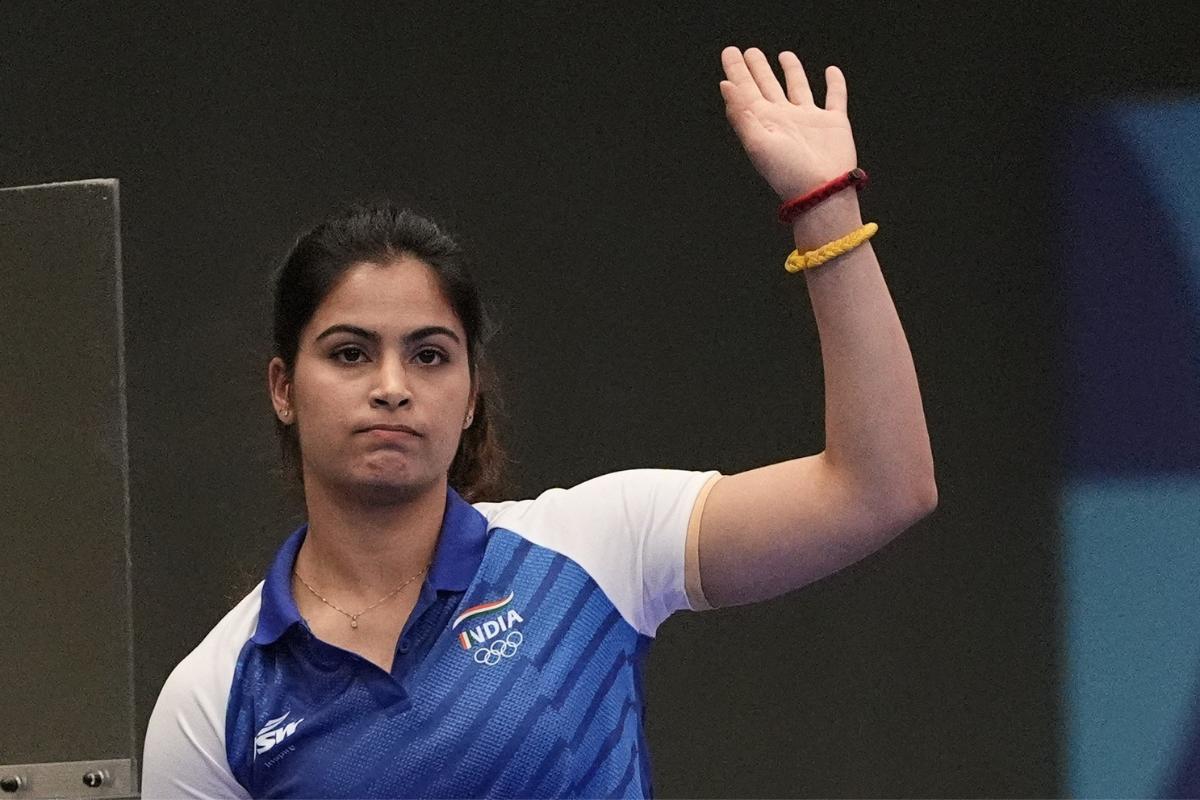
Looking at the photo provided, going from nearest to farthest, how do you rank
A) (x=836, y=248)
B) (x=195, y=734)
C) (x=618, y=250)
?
(x=836, y=248)
(x=195, y=734)
(x=618, y=250)

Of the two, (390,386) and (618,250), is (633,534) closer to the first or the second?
(390,386)

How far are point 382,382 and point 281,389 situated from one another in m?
0.22

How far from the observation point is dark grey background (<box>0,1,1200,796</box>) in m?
2.89

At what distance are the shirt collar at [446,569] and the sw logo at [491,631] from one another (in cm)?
3

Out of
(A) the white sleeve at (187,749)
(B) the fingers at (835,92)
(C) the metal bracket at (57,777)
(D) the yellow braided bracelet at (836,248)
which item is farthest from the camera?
(C) the metal bracket at (57,777)

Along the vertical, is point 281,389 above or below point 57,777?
above

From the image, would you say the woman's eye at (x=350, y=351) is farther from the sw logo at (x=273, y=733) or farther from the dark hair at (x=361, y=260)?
the sw logo at (x=273, y=733)

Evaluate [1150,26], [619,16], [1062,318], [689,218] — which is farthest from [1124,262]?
[619,16]

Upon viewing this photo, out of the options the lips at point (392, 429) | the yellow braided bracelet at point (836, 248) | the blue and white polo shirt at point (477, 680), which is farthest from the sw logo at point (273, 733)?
the yellow braided bracelet at point (836, 248)

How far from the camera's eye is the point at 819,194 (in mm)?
1390

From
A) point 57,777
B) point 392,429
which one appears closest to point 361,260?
point 392,429

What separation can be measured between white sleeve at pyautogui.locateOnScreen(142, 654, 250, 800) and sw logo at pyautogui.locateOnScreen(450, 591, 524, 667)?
0.82ft

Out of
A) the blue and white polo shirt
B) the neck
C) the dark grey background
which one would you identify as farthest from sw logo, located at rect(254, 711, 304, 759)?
the dark grey background

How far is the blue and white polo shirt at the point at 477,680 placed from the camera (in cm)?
152
